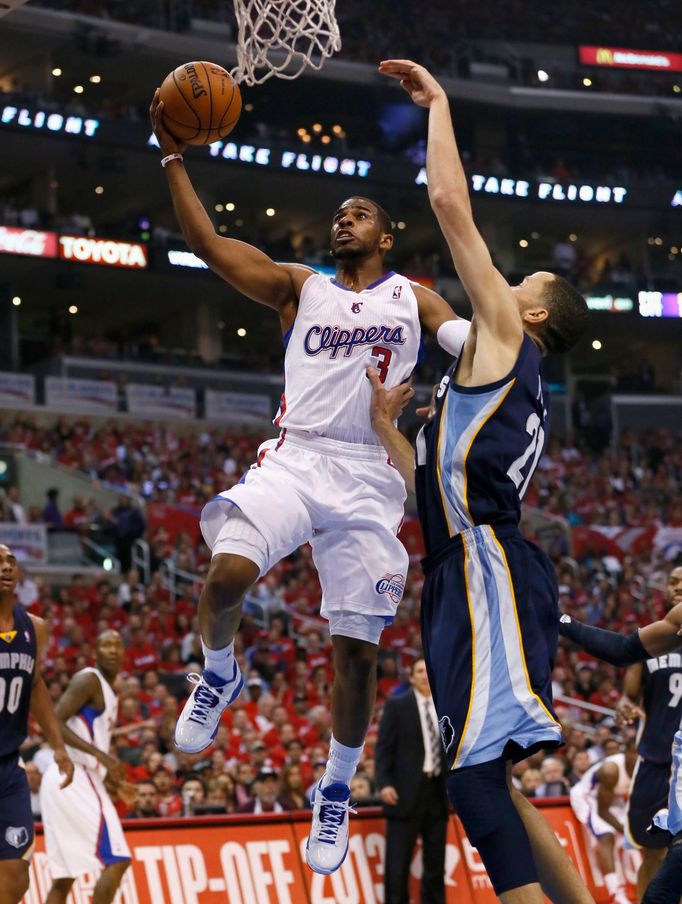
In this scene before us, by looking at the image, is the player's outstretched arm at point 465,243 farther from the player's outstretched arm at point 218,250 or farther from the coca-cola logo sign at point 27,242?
the coca-cola logo sign at point 27,242

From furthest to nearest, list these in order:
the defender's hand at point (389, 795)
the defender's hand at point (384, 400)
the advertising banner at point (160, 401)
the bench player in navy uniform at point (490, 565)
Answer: the advertising banner at point (160, 401) → the defender's hand at point (389, 795) → the defender's hand at point (384, 400) → the bench player in navy uniform at point (490, 565)

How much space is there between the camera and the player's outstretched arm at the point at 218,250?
5918mm

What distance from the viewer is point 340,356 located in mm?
6176

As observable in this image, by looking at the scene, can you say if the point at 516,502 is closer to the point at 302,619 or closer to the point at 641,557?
the point at 302,619

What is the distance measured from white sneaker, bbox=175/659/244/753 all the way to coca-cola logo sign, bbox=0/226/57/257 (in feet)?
86.0

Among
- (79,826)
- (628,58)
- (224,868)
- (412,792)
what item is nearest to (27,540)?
(412,792)

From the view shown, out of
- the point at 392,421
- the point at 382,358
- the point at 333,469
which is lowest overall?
the point at 333,469

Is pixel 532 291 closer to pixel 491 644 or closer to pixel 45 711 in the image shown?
Result: pixel 491 644

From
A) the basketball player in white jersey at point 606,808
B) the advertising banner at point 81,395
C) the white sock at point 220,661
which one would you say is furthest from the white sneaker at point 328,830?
the advertising banner at point 81,395

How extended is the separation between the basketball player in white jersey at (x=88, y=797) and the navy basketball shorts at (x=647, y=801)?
11.5ft

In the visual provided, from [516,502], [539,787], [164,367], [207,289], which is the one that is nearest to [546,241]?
[207,289]

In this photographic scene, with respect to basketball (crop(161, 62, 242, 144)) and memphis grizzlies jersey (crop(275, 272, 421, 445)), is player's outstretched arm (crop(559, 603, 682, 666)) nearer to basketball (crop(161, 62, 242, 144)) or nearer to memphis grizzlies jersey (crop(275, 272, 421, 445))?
memphis grizzlies jersey (crop(275, 272, 421, 445))

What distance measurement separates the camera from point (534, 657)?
4492mm

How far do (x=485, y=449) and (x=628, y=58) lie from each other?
1526 inches
